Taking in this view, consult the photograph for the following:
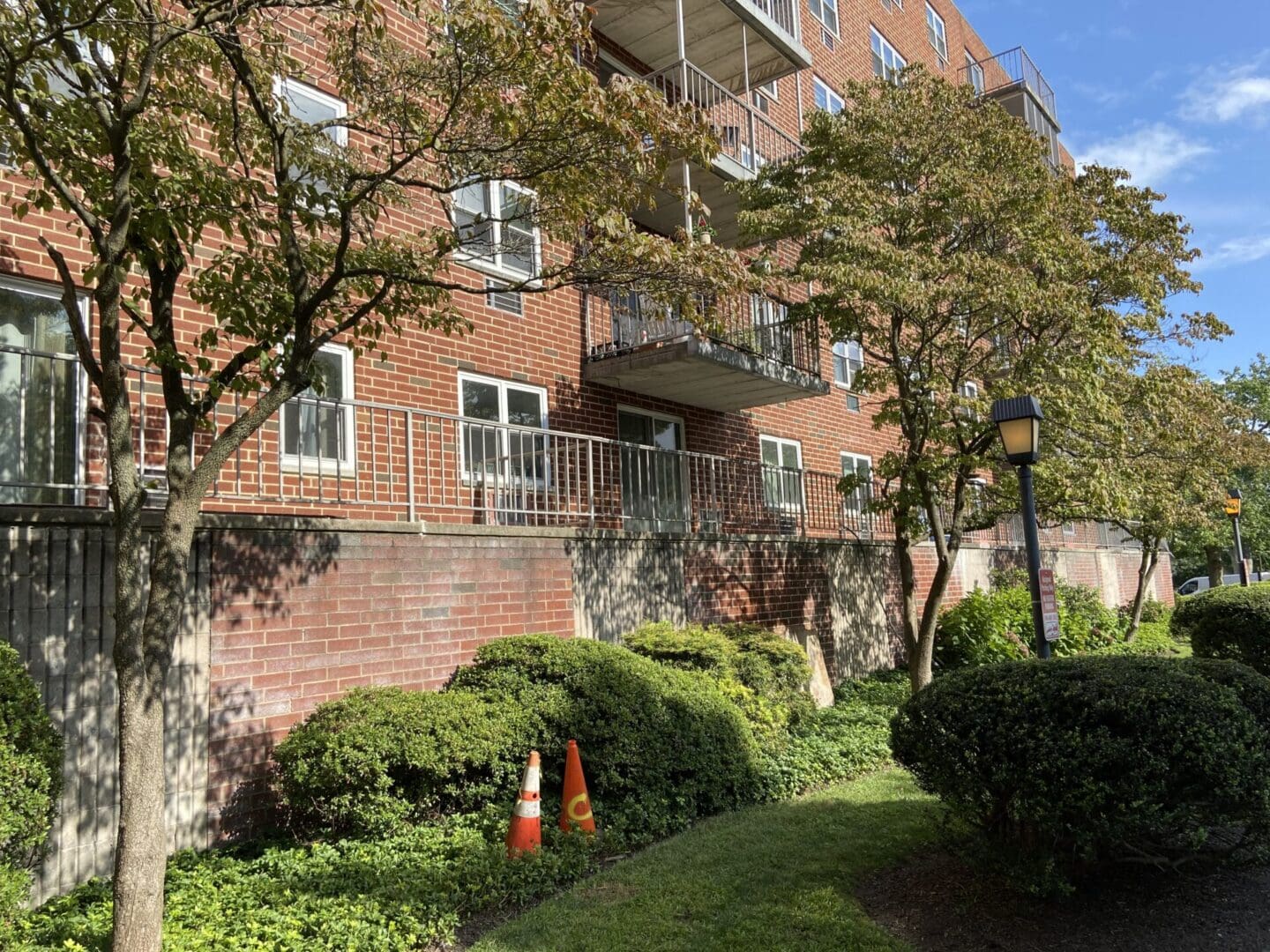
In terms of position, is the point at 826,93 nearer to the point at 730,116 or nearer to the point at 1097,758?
the point at 730,116

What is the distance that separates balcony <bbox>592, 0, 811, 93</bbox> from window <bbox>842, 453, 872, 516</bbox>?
20.8 feet

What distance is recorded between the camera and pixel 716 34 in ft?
46.4

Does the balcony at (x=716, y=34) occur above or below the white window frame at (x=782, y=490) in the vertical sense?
above

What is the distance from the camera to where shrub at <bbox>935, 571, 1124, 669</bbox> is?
14273 mm

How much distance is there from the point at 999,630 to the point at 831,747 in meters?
7.13

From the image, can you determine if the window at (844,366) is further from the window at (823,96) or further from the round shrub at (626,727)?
the round shrub at (626,727)

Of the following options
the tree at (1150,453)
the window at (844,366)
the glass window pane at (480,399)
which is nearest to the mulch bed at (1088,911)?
the tree at (1150,453)

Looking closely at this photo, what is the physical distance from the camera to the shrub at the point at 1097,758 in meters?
4.45

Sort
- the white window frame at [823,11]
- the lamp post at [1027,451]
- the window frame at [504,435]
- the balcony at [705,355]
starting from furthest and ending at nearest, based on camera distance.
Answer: the white window frame at [823,11]
the balcony at [705,355]
the window frame at [504,435]
the lamp post at [1027,451]

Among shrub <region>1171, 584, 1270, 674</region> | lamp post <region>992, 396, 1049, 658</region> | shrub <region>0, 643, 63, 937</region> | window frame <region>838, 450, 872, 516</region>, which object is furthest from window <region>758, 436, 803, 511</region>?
shrub <region>0, 643, 63, 937</region>

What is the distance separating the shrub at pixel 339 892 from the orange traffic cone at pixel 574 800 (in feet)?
0.38

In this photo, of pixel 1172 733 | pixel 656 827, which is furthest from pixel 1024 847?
pixel 656 827

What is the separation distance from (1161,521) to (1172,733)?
1351 centimetres

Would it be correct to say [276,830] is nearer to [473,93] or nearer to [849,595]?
[473,93]
